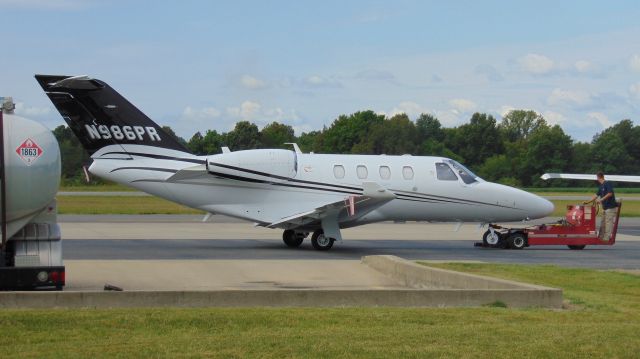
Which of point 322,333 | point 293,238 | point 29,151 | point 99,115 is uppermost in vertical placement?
point 99,115

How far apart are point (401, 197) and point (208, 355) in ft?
55.3

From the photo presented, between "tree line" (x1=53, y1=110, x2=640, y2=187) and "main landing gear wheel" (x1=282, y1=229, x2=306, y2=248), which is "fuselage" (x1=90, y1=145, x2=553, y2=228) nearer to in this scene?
"main landing gear wheel" (x1=282, y1=229, x2=306, y2=248)

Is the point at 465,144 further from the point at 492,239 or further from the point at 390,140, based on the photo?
the point at 492,239

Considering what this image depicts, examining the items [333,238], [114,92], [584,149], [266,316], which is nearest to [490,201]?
[333,238]

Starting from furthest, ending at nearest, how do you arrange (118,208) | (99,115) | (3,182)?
(118,208) < (99,115) < (3,182)

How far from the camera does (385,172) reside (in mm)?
25156

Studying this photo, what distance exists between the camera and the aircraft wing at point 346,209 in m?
23.1

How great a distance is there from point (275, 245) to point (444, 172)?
15.4 ft

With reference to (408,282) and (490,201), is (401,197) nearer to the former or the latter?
(490,201)

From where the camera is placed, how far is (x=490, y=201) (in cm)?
2606

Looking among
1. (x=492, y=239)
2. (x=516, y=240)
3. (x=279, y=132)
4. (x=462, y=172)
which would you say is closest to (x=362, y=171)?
(x=462, y=172)

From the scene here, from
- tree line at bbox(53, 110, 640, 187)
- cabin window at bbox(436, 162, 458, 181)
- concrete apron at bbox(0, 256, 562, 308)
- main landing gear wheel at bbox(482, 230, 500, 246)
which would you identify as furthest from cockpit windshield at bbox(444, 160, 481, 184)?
tree line at bbox(53, 110, 640, 187)

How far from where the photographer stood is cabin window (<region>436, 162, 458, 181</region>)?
1009 inches

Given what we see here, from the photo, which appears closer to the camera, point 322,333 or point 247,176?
point 322,333
